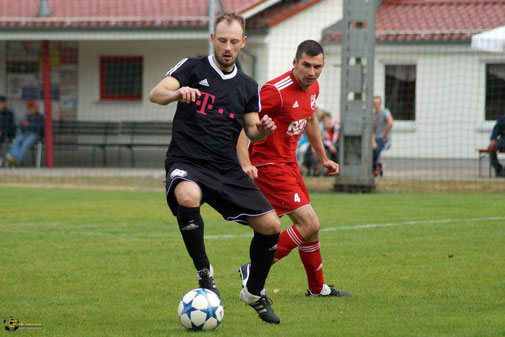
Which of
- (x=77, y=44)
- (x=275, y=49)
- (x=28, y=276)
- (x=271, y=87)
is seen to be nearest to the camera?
(x=271, y=87)

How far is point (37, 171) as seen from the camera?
2231cm

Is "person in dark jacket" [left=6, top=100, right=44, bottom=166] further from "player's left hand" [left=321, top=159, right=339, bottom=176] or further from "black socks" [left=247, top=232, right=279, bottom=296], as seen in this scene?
"black socks" [left=247, top=232, right=279, bottom=296]

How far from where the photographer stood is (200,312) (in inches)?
219

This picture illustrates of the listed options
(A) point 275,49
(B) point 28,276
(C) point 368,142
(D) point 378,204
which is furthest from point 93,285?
(A) point 275,49

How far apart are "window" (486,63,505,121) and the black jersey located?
18328mm

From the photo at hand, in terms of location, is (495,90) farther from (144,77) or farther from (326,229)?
(326,229)

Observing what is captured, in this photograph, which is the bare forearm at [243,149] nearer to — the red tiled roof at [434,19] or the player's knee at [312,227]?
the player's knee at [312,227]

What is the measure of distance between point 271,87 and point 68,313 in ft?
7.95

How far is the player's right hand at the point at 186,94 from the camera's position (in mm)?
5711

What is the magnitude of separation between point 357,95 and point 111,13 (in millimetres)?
9713

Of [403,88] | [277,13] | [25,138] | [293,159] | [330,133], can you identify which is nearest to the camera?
[293,159]

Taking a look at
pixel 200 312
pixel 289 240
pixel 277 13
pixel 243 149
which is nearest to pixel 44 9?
pixel 277 13

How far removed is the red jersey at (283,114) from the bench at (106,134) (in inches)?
649

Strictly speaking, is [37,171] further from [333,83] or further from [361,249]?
[361,249]
